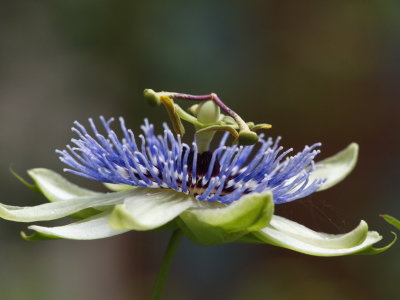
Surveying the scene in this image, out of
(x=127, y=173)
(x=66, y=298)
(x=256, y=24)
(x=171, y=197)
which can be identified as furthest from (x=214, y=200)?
(x=256, y=24)

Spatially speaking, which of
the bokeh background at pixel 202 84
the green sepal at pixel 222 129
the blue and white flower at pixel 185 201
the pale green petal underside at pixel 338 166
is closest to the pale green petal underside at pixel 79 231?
the blue and white flower at pixel 185 201

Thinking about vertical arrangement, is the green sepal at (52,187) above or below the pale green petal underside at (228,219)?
below

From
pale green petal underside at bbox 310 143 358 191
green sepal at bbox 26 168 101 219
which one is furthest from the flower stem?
pale green petal underside at bbox 310 143 358 191

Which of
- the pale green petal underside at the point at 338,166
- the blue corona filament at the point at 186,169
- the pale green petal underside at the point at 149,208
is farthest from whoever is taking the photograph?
the pale green petal underside at the point at 338,166

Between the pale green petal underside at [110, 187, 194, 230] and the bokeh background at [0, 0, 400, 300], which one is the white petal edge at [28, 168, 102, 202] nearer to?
the pale green petal underside at [110, 187, 194, 230]

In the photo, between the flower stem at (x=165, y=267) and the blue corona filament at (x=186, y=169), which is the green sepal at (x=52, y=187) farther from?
the flower stem at (x=165, y=267)

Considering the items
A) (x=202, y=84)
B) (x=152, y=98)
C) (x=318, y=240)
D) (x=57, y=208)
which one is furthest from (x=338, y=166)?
(x=202, y=84)

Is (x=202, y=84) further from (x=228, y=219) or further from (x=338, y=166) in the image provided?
(x=228, y=219)
